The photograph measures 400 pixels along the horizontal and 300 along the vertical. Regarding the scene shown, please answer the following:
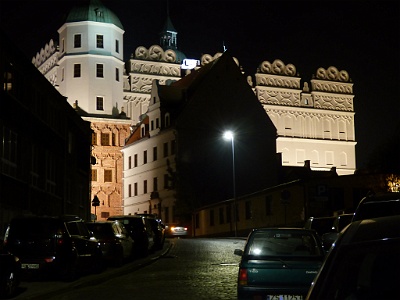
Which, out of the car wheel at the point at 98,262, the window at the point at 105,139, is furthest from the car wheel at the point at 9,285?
the window at the point at 105,139

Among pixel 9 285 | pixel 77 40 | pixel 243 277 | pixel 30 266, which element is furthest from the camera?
pixel 77 40

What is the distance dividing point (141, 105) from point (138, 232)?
6921 cm

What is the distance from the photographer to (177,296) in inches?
695

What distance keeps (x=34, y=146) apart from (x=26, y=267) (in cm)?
1713

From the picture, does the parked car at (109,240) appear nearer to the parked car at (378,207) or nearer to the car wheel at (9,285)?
the car wheel at (9,285)

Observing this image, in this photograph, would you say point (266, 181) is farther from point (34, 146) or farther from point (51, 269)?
point (51, 269)

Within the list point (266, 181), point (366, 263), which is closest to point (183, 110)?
point (266, 181)

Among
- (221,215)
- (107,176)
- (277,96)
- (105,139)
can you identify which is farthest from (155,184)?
(277,96)

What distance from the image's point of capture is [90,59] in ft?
305

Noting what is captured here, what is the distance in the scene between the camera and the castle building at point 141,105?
85562mm

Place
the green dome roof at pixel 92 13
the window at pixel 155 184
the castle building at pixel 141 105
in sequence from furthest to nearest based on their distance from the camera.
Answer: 1. the green dome roof at pixel 92 13
2. the castle building at pixel 141 105
3. the window at pixel 155 184

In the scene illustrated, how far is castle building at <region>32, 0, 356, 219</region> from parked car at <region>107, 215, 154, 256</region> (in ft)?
139

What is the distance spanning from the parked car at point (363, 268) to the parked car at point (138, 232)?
28.4m

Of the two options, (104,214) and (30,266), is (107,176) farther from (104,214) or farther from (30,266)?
(30,266)
